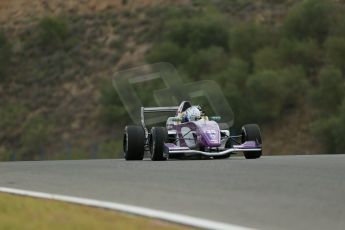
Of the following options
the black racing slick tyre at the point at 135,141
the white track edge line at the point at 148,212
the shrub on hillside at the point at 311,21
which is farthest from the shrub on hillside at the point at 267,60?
the white track edge line at the point at 148,212

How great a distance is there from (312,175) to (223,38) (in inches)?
1902

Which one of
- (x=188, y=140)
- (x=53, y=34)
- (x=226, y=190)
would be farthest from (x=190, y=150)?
(x=53, y=34)

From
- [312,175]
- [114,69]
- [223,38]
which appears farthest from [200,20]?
[312,175]


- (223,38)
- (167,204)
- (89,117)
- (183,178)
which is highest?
(167,204)

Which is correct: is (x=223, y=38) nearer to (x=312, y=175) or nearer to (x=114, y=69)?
(x=114, y=69)

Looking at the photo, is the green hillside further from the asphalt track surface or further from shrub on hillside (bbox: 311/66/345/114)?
the asphalt track surface

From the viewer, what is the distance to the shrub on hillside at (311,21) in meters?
56.0

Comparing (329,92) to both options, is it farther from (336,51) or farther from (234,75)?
(234,75)

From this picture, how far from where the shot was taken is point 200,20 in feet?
205

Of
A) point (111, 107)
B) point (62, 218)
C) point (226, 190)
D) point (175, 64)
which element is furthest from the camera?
point (175, 64)

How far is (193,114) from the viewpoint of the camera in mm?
21016

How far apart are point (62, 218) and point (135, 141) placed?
1248 centimetres

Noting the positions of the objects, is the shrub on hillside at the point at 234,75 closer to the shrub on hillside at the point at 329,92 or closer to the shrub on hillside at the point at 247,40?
the shrub on hillside at the point at 247,40

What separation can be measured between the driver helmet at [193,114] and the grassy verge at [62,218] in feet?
36.3
